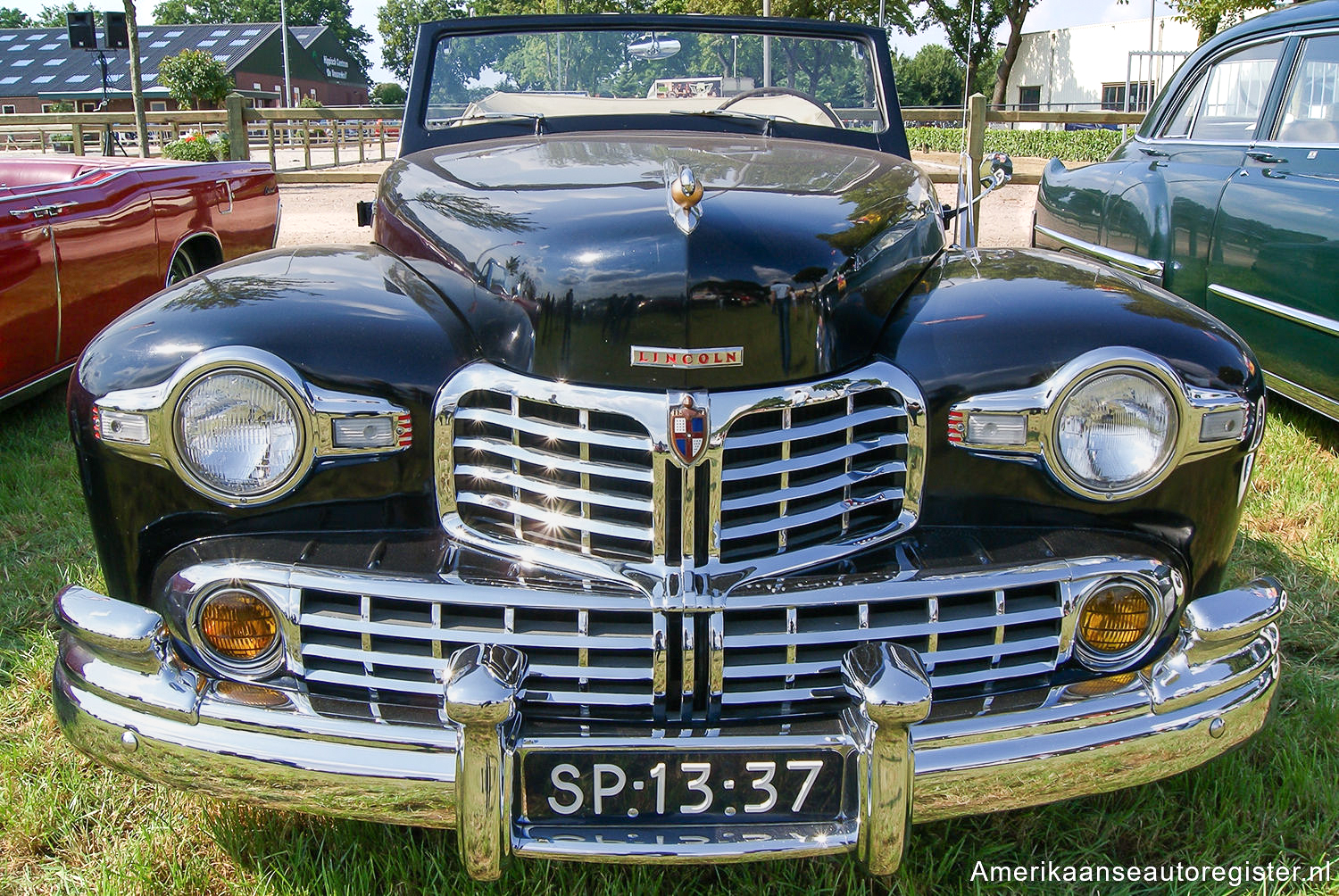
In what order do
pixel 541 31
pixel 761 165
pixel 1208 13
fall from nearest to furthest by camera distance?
pixel 761 165, pixel 541 31, pixel 1208 13

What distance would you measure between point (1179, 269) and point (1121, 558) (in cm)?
296

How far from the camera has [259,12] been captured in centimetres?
7162

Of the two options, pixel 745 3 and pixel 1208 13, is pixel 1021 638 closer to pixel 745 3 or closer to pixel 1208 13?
pixel 1208 13

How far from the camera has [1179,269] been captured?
411cm

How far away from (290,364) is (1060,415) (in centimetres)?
130

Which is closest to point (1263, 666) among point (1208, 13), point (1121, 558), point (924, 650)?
point (1121, 558)

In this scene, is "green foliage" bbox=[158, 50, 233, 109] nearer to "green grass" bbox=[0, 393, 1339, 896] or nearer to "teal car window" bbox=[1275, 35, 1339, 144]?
"teal car window" bbox=[1275, 35, 1339, 144]

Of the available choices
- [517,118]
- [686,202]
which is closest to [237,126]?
[517,118]

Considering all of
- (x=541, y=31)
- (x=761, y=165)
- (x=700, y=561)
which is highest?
(x=541, y=31)

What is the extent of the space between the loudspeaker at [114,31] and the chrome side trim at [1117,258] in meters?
17.7

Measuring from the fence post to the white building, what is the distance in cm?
3122

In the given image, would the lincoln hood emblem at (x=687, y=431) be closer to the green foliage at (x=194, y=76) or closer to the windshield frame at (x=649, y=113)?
the windshield frame at (x=649, y=113)

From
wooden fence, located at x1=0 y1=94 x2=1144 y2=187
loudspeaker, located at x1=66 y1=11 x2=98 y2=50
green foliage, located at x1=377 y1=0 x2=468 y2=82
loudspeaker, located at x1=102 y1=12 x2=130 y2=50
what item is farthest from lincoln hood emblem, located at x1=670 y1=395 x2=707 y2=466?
green foliage, located at x1=377 y1=0 x2=468 y2=82

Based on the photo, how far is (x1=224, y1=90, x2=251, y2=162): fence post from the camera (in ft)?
35.0
